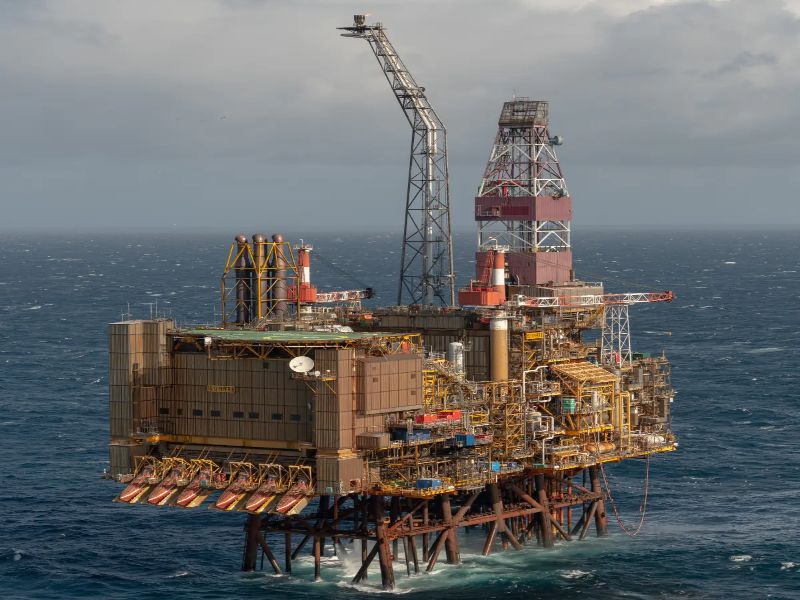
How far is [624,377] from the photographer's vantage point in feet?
377

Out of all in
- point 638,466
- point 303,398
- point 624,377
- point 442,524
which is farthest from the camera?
point 638,466

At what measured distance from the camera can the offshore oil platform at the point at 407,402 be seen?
310 ft

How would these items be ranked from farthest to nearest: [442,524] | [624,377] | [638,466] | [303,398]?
[638,466] → [624,377] → [442,524] → [303,398]

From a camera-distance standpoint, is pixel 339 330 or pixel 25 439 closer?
pixel 339 330

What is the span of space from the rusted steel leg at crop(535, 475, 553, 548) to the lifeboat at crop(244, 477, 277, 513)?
22305mm

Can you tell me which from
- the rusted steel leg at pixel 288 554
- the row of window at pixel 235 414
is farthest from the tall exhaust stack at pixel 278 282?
the rusted steel leg at pixel 288 554

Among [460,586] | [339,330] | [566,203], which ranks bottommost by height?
[460,586]

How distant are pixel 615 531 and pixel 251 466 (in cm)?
3167

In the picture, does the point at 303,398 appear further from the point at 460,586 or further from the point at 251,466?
the point at 460,586

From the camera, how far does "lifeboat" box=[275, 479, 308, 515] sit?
92.6m

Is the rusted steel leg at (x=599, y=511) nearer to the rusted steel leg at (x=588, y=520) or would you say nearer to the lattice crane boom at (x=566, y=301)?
the rusted steel leg at (x=588, y=520)

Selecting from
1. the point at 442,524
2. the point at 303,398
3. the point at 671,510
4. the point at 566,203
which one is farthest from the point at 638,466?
the point at 303,398

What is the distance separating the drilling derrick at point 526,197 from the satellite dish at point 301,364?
97.4ft

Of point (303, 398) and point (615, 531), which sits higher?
point (303, 398)
